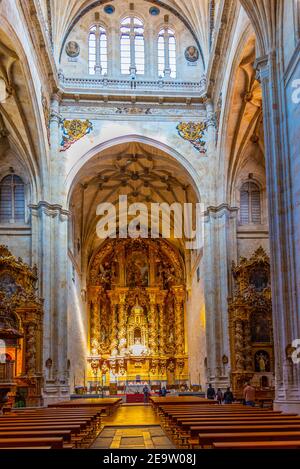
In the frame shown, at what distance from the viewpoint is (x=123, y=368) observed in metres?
45.5

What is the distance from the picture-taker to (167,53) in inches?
1307

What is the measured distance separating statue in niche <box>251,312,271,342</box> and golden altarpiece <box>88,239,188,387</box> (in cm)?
1754

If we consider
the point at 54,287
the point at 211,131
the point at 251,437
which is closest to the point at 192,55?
the point at 211,131

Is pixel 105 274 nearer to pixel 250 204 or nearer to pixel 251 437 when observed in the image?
pixel 250 204

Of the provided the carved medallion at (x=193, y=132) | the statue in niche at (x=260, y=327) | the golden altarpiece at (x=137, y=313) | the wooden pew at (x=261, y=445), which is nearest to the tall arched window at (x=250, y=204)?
the carved medallion at (x=193, y=132)

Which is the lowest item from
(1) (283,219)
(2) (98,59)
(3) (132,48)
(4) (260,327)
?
(4) (260,327)

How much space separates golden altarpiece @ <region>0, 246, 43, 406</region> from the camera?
26094 millimetres

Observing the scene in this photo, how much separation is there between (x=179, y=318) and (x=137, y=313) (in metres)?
3.15

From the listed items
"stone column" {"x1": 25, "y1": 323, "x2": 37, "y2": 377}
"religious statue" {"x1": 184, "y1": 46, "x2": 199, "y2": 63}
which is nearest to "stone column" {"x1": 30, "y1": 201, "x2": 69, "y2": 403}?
"stone column" {"x1": 25, "y1": 323, "x2": 37, "y2": 377}

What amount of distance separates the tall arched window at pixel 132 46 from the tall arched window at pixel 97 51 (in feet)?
2.94
